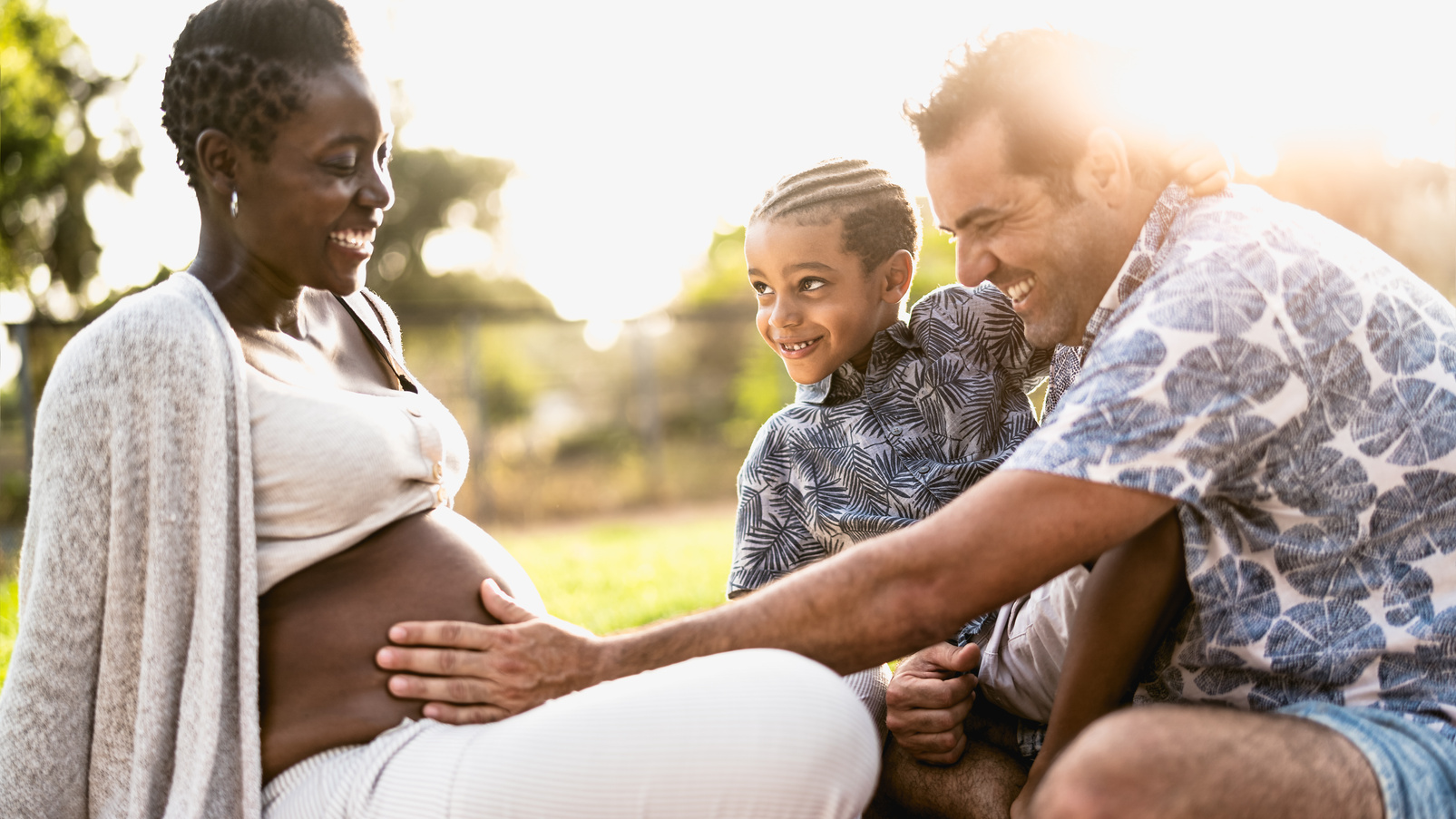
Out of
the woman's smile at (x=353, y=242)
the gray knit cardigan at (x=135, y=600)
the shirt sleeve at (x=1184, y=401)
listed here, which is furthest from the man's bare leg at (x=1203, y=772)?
the woman's smile at (x=353, y=242)

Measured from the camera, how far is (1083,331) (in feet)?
8.18

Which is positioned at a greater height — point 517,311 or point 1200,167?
point 1200,167

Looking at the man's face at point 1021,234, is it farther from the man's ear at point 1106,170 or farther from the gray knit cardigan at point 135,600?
the gray knit cardigan at point 135,600

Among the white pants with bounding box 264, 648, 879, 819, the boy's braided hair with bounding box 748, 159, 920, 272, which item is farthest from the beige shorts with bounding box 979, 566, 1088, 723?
the boy's braided hair with bounding box 748, 159, 920, 272

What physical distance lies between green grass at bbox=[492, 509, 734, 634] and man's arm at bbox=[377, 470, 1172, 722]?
9.82 feet

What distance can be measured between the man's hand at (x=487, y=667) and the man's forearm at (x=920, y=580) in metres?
0.07

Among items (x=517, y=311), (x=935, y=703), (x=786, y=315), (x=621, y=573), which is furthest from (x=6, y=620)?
(x=517, y=311)

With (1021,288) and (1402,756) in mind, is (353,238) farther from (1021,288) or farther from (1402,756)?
(1402,756)

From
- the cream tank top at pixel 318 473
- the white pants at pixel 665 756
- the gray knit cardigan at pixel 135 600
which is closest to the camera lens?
the white pants at pixel 665 756

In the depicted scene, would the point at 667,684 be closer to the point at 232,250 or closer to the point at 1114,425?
the point at 1114,425

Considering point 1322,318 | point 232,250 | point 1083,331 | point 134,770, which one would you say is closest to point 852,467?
point 1083,331

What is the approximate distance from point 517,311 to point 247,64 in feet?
38.7

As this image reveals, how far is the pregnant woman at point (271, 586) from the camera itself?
1.92m

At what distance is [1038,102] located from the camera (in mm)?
2396
